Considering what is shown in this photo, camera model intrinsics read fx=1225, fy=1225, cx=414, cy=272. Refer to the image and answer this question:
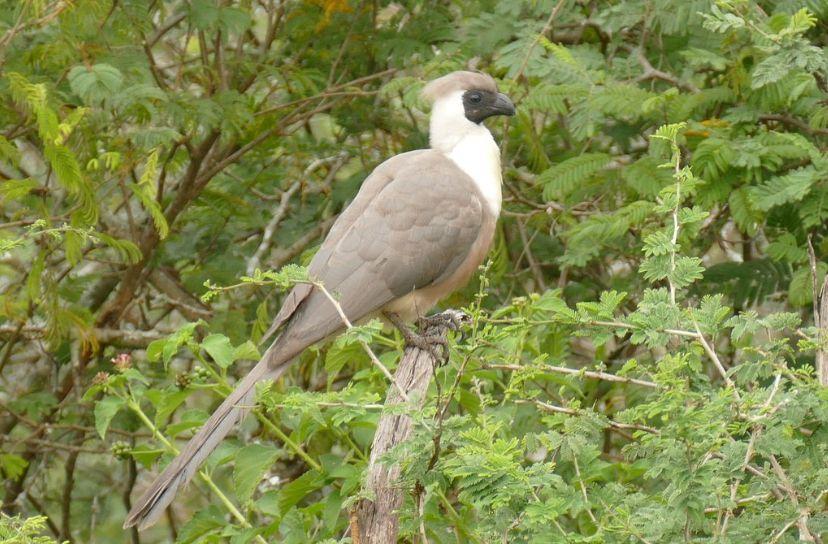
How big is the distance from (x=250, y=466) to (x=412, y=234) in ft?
4.16

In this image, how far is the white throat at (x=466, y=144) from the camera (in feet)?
17.2

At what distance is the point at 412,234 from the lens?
4887 mm

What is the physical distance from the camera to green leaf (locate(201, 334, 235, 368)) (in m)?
3.94

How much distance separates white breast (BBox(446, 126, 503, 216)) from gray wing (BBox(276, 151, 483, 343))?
9 cm

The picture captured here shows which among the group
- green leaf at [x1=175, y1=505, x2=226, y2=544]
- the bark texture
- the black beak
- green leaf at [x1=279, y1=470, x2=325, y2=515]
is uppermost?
the bark texture

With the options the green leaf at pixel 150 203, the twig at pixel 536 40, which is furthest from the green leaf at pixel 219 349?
the twig at pixel 536 40

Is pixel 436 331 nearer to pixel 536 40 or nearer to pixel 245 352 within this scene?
pixel 245 352

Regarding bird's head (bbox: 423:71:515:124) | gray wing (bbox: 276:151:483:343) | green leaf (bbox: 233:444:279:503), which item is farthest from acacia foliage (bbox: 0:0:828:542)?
gray wing (bbox: 276:151:483:343)

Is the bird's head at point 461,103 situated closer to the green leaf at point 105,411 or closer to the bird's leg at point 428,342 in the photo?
the bird's leg at point 428,342

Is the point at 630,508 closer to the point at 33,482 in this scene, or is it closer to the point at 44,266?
the point at 44,266

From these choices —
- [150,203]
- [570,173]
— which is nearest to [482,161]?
[570,173]

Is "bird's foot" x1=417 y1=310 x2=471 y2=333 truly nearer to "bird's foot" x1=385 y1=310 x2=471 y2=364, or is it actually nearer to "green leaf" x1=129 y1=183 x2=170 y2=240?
"bird's foot" x1=385 y1=310 x2=471 y2=364

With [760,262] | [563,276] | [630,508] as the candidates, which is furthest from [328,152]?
[630,508]

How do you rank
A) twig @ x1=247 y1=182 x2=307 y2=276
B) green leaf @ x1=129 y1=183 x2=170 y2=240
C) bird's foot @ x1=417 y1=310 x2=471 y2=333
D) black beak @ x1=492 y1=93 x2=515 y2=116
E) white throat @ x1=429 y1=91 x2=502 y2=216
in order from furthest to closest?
twig @ x1=247 y1=182 x2=307 y2=276, black beak @ x1=492 y1=93 x2=515 y2=116, white throat @ x1=429 y1=91 x2=502 y2=216, green leaf @ x1=129 y1=183 x2=170 y2=240, bird's foot @ x1=417 y1=310 x2=471 y2=333
